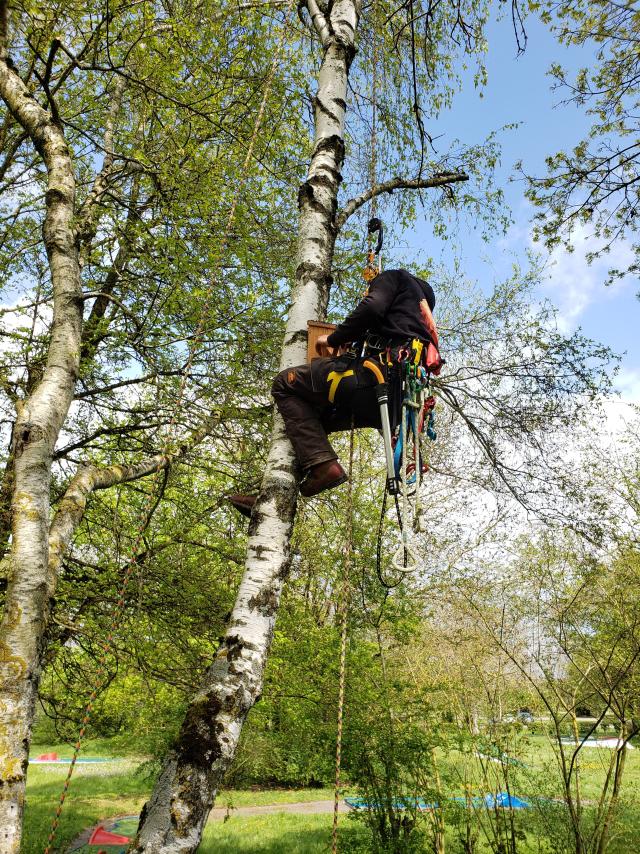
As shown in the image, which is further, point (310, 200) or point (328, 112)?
point (328, 112)

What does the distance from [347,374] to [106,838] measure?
11.4 metres

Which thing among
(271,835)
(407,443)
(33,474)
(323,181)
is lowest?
(271,835)

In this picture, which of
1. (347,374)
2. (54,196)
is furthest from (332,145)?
(54,196)

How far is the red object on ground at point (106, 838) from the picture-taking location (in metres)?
9.67

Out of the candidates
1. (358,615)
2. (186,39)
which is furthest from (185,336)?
(358,615)

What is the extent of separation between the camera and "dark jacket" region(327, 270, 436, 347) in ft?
9.88

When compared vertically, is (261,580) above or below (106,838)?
above

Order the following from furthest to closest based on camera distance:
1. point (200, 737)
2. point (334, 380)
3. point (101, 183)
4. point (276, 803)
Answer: point (276, 803), point (101, 183), point (334, 380), point (200, 737)

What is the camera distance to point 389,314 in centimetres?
319

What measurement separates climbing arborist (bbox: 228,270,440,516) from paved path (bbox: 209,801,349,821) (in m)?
11.9

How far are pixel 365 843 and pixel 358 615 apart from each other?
2.98 m

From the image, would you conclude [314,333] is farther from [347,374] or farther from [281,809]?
[281,809]

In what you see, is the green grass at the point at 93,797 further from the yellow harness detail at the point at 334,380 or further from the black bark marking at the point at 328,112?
the black bark marking at the point at 328,112

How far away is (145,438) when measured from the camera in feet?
19.6
